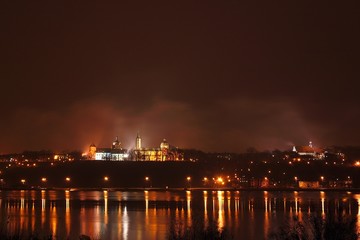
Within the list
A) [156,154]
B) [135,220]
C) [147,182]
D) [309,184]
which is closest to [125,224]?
[135,220]

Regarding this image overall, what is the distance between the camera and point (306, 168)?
13150 cm

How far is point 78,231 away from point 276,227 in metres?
10.6

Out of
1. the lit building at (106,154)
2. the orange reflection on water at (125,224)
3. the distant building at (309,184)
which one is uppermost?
the lit building at (106,154)

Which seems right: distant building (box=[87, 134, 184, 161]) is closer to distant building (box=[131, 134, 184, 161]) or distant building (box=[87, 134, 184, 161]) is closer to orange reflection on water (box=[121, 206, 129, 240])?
distant building (box=[131, 134, 184, 161])

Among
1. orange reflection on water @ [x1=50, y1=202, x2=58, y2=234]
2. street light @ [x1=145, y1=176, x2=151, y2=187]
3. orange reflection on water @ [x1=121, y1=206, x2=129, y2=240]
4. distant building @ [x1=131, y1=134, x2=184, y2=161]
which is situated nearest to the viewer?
orange reflection on water @ [x1=121, y1=206, x2=129, y2=240]

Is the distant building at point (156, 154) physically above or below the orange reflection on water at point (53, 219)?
above

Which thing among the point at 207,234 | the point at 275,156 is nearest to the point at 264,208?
the point at 207,234

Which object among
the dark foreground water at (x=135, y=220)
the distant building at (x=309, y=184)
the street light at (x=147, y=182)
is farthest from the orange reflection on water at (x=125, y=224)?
the street light at (x=147, y=182)

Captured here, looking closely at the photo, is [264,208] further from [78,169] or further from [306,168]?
[78,169]

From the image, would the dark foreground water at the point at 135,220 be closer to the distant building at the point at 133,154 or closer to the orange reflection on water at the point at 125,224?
the orange reflection on water at the point at 125,224

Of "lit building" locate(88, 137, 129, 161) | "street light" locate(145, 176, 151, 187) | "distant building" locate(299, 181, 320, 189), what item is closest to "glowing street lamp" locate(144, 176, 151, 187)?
"street light" locate(145, 176, 151, 187)

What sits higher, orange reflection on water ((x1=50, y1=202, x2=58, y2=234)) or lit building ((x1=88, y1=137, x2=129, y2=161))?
lit building ((x1=88, y1=137, x2=129, y2=161))

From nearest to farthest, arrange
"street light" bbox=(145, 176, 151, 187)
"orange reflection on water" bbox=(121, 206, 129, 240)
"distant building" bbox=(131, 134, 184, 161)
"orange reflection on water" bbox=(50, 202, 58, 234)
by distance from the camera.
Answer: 1. "orange reflection on water" bbox=(121, 206, 129, 240)
2. "orange reflection on water" bbox=(50, 202, 58, 234)
3. "street light" bbox=(145, 176, 151, 187)
4. "distant building" bbox=(131, 134, 184, 161)

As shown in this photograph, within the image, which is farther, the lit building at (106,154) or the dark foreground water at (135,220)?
the lit building at (106,154)
